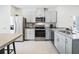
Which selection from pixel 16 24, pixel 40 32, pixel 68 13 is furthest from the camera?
pixel 40 32

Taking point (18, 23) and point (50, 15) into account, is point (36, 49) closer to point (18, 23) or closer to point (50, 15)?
point (18, 23)

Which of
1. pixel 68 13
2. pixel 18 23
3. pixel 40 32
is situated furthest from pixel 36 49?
pixel 40 32

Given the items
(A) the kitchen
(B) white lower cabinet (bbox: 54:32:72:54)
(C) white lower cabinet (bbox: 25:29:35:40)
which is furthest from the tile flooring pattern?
(C) white lower cabinet (bbox: 25:29:35:40)

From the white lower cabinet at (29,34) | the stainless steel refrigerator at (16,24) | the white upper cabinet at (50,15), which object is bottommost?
the white lower cabinet at (29,34)

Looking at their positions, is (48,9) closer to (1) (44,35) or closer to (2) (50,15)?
(2) (50,15)

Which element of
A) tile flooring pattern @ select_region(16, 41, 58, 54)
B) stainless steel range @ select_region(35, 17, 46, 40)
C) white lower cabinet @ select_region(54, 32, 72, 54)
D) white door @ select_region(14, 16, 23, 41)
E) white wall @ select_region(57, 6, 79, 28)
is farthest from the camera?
stainless steel range @ select_region(35, 17, 46, 40)

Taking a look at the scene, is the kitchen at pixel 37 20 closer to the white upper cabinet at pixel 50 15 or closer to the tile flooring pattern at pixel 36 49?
the white upper cabinet at pixel 50 15

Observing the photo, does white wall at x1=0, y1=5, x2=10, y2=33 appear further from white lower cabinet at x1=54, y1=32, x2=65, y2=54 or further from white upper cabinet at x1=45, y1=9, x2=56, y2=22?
white lower cabinet at x1=54, y1=32, x2=65, y2=54

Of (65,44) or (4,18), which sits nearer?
(65,44)

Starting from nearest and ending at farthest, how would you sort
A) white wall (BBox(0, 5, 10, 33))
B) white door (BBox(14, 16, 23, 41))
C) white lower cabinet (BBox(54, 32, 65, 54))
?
white lower cabinet (BBox(54, 32, 65, 54)) < white wall (BBox(0, 5, 10, 33)) < white door (BBox(14, 16, 23, 41))

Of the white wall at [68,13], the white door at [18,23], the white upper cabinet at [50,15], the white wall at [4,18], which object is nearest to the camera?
the white wall at [68,13]

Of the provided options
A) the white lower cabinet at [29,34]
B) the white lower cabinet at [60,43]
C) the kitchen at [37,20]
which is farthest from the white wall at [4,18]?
the white lower cabinet at [60,43]

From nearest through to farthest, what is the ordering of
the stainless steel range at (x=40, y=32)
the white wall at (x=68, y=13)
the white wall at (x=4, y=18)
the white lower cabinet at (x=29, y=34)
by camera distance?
the white wall at (x=68, y=13), the white wall at (x=4, y=18), the white lower cabinet at (x=29, y=34), the stainless steel range at (x=40, y=32)
